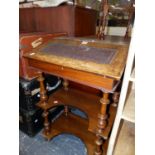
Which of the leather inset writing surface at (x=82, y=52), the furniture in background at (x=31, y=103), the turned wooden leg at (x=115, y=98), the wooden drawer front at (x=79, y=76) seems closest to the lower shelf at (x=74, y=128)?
the furniture in background at (x=31, y=103)

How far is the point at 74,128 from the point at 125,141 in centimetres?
61

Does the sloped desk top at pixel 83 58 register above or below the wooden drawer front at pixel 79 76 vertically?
above

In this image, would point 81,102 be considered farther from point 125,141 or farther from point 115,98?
point 125,141

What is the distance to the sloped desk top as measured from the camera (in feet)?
2.86

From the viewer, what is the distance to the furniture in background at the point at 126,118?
33.5 inches

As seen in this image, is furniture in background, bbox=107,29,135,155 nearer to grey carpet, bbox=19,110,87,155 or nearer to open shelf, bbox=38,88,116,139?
open shelf, bbox=38,88,116,139

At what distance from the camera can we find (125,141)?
1.18 m

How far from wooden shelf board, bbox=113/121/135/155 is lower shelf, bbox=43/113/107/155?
272 mm

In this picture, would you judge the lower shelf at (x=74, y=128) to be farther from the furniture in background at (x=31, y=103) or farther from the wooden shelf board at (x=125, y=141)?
the wooden shelf board at (x=125, y=141)

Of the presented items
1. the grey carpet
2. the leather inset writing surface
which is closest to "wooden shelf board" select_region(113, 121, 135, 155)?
the grey carpet

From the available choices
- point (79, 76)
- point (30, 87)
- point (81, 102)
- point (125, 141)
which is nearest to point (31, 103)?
point (30, 87)

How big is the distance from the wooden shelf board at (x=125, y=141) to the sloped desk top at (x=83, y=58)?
1.73 feet
